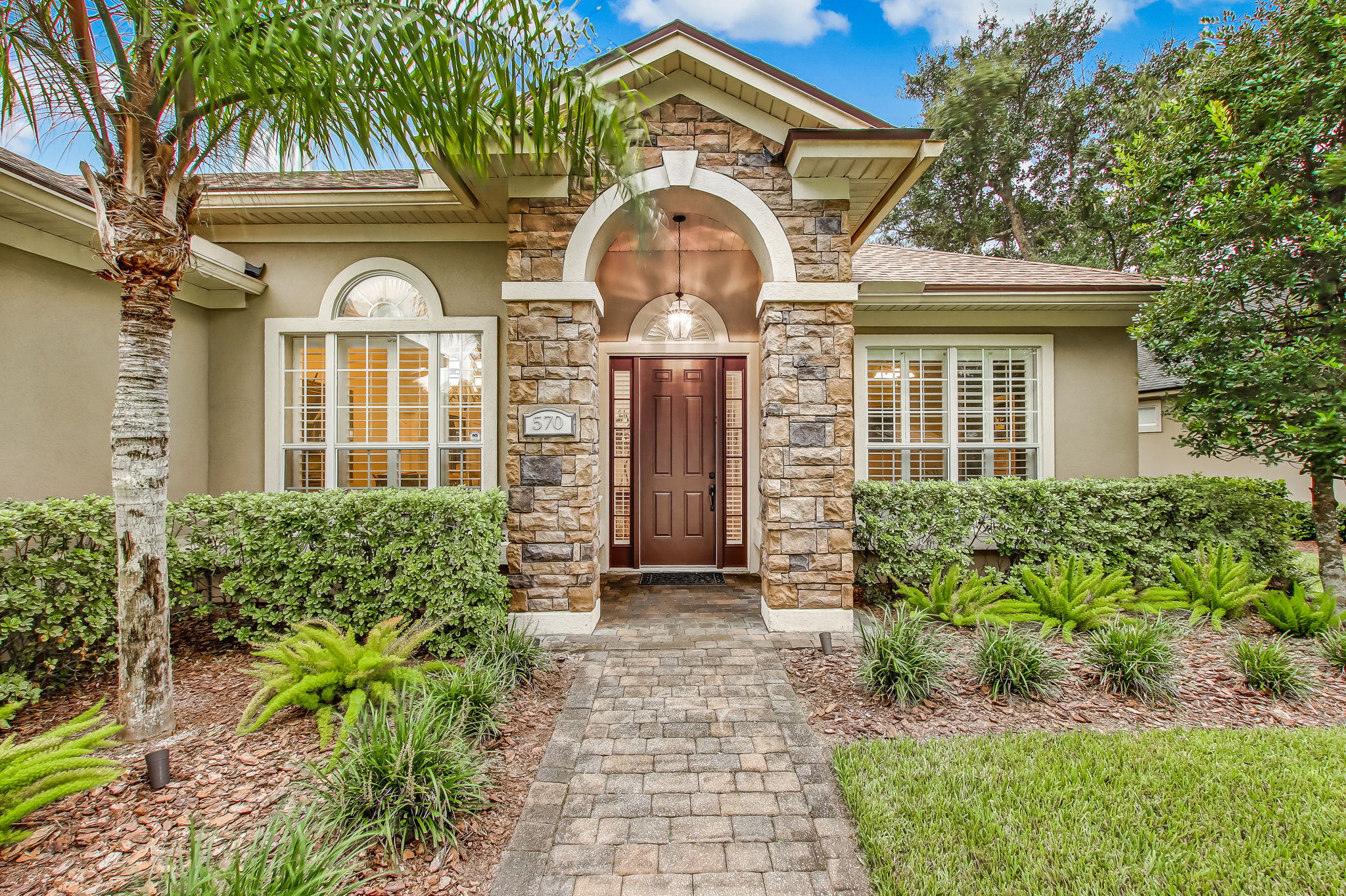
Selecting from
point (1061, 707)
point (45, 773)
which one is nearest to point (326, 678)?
point (45, 773)

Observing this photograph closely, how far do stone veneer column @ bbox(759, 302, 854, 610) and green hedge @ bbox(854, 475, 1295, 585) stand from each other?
761 mm

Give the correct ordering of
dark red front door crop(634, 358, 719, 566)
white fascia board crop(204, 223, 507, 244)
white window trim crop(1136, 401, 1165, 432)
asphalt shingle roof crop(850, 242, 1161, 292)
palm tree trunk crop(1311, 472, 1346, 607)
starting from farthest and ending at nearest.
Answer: white window trim crop(1136, 401, 1165, 432), dark red front door crop(634, 358, 719, 566), asphalt shingle roof crop(850, 242, 1161, 292), white fascia board crop(204, 223, 507, 244), palm tree trunk crop(1311, 472, 1346, 607)

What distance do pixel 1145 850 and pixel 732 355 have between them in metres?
4.94

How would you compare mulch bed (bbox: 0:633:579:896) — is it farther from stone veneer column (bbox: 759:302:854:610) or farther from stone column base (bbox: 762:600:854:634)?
stone veneer column (bbox: 759:302:854:610)

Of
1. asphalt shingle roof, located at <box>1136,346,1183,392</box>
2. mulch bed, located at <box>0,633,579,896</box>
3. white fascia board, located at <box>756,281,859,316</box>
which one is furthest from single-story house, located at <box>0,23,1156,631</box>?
asphalt shingle roof, located at <box>1136,346,1183,392</box>

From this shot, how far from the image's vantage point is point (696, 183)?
426cm

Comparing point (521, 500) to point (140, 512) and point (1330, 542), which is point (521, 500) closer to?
point (140, 512)

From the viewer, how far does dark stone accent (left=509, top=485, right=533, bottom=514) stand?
4.19 meters

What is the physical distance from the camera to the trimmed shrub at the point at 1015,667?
10.1 feet

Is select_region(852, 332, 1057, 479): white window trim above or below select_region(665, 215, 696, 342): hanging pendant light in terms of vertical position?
below

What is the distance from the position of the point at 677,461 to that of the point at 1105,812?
15.2 ft

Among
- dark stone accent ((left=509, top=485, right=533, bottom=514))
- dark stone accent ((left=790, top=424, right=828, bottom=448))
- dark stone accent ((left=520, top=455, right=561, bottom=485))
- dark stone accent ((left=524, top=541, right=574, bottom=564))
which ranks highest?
dark stone accent ((left=790, top=424, right=828, bottom=448))

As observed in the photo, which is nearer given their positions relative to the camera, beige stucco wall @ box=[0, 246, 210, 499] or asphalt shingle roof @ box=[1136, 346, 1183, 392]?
beige stucco wall @ box=[0, 246, 210, 499]

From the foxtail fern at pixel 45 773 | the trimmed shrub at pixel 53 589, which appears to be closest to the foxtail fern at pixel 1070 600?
the foxtail fern at pixel 45 773
